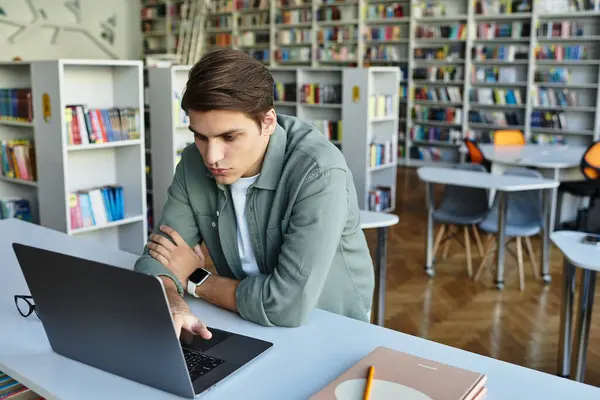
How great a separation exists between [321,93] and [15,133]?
320 cm

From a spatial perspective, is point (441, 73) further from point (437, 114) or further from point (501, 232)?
point (501, 232)

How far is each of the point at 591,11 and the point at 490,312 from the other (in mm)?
6295

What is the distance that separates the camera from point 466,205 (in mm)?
4789

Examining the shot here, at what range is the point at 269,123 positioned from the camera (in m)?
1.53

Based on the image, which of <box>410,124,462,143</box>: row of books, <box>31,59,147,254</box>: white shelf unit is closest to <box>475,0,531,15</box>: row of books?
<box>410,124,462,143</box>: row of books

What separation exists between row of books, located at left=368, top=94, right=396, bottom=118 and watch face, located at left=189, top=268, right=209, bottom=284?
5.03 meters

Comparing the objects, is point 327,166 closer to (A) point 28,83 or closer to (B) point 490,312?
(B) point 490,312

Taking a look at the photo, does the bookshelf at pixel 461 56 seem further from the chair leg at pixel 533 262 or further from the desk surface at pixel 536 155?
the chair leg at pixel 533 262

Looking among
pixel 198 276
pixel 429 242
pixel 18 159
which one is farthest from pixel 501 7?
pixel 198 276

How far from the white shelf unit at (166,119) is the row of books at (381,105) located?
1.98 metres

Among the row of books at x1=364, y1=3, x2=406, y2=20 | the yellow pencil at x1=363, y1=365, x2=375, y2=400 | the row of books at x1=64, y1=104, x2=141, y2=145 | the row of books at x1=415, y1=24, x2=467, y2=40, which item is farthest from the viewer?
the row of books at x1=364, y1=3, x2=406, y2=20

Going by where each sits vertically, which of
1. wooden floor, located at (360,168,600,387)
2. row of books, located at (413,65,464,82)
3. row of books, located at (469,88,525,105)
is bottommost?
wooden floor, located at (360,168,600,387)

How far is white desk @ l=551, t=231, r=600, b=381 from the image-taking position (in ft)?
8.56

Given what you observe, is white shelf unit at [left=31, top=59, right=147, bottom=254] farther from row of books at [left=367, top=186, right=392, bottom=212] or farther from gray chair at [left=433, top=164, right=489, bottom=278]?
row of books at [left=367, top=186, right=392, bottom=212]
